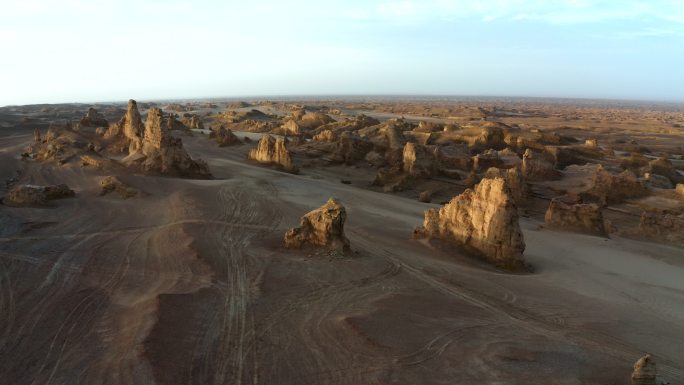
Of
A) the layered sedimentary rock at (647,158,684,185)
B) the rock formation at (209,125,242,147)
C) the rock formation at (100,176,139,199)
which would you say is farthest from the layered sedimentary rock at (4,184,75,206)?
the layered sedimentary rock at (647,158,684,185)

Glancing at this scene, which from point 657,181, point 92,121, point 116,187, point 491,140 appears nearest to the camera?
point 116,187

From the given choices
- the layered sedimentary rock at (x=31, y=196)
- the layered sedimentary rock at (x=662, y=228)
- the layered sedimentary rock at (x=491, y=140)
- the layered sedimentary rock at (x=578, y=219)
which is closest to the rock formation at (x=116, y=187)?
the layered sedimentary rock at (x=31, y=196)

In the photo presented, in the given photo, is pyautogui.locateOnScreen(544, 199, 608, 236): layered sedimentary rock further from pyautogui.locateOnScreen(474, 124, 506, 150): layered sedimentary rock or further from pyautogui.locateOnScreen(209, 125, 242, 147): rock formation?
pyautogui.locateOnScreen(209, 125, 242, 147): rock formation

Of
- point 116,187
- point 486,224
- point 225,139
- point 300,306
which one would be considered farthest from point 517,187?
point 225,139

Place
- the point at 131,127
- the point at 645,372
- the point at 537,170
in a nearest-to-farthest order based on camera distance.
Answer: the point at 645,372
the point at 537,170
the point at 131,127

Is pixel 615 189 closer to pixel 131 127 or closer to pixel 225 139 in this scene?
pixel 225 139

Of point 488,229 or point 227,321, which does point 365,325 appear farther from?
point 488,229
